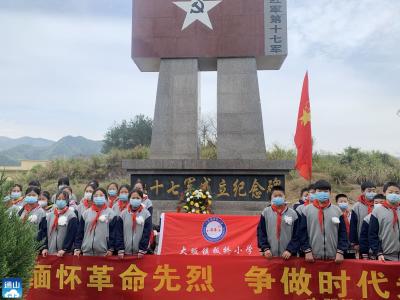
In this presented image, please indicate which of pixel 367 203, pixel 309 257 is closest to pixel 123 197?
pixel 309 257

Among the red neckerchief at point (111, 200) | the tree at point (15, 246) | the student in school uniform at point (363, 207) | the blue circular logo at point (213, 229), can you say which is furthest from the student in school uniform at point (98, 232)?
the student in school uniform at point (363, 207)

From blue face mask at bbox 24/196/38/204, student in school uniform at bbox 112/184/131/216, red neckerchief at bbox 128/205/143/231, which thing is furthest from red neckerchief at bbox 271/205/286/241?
blue face mask at bbox 24/196/38/204

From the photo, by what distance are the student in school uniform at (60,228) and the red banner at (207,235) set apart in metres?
2.30

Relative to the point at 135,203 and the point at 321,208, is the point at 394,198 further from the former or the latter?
the point at 135,203

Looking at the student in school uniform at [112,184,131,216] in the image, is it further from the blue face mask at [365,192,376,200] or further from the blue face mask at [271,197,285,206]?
the blue face mask at [365,192,376,200]

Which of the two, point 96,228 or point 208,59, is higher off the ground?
point 208,59

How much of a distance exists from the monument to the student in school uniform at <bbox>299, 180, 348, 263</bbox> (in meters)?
4.82

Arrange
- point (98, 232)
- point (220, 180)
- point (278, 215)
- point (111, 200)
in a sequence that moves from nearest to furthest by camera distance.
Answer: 1. point (278, 215)
2. point (98, 232)
3. point (111, 200)
4. point (220, 180)

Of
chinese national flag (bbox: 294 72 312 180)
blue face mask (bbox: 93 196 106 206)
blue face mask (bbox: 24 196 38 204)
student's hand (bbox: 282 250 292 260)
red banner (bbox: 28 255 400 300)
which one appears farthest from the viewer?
chinese national flag (bbox: 294 72 312 180)

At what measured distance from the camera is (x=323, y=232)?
4.30 metres

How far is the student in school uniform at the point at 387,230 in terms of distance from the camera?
424cm

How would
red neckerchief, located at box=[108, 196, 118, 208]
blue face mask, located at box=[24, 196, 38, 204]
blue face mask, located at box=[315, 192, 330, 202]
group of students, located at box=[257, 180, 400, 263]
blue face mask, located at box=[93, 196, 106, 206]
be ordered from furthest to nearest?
red neckerchief, located at box=[108, 196, 118, 208] < blue face mask, located at box=[24, 196, 38, 204] < blue face mask, located at box=[93, 196, 106, 206] < blue face mask, located at box=[315, 192, 330, 202] < group of students, located at box=[257, 180, 400, 263]

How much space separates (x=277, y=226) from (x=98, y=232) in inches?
83.5

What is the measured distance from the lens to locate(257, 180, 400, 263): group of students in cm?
424
